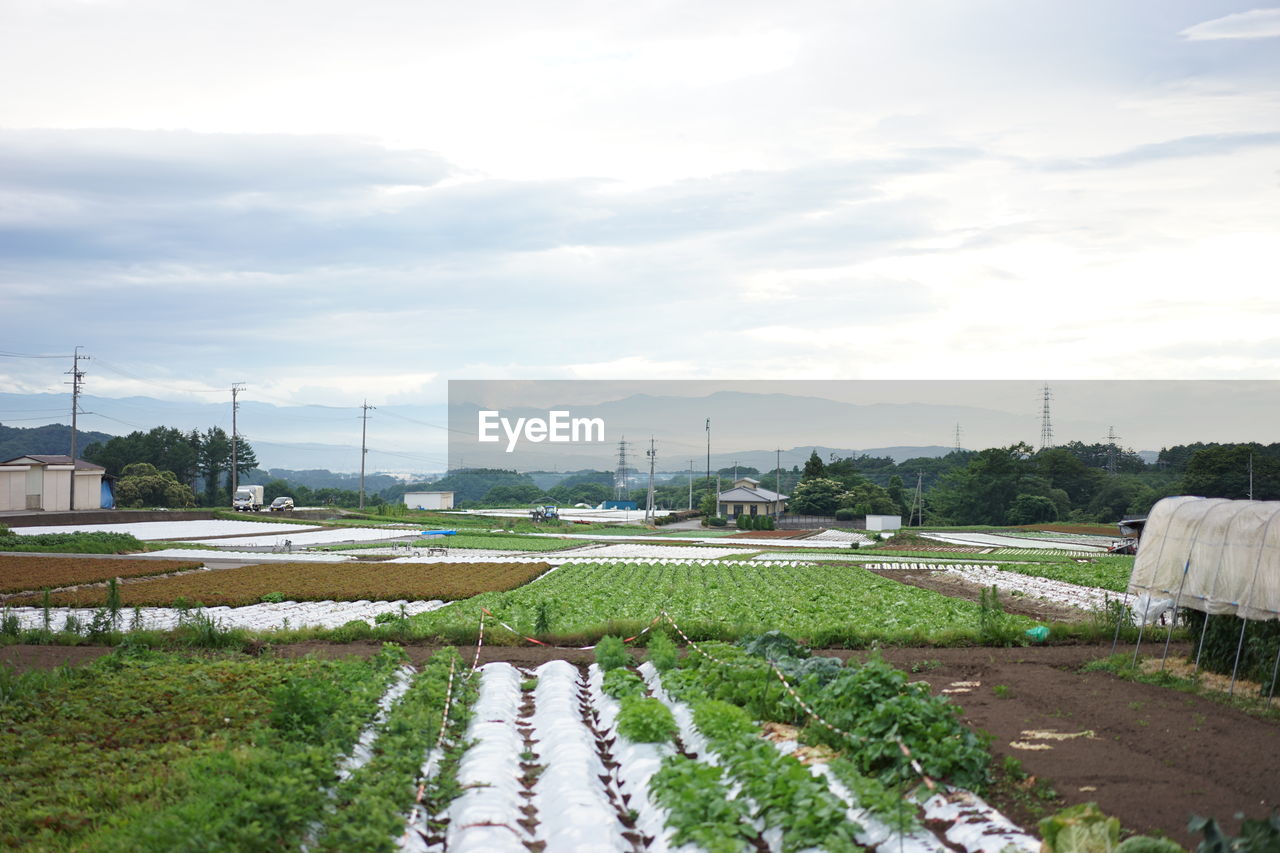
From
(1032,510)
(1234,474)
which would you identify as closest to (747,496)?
(1032,510)

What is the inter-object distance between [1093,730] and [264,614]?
16538 millimetres

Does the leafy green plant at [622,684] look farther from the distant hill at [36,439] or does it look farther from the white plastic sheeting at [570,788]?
the distant hill at [36,439]

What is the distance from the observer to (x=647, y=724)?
362 inches

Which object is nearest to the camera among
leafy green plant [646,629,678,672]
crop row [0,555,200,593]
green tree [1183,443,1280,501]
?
leafy green plant [646,629,678,672]

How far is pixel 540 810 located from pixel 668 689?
3348mm

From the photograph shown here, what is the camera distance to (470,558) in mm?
37594

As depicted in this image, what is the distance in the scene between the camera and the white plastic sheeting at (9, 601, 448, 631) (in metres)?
18.6

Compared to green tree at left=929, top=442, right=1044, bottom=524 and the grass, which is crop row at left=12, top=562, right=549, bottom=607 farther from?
green tree at left=929, top=442, right=1044, bottom=524

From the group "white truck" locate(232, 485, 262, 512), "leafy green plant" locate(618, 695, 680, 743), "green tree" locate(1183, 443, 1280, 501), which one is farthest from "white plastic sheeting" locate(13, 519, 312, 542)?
"green tree" locate(1183, 443, 1280, 501)

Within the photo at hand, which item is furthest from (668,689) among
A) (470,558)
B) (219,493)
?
(219,493)

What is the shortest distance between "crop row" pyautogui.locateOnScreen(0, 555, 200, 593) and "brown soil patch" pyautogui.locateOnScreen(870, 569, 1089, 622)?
74.5 feet

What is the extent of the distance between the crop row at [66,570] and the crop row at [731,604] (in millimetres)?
11639

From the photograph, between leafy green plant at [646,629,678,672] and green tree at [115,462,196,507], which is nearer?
leafy green plant at [646,629,678,672]

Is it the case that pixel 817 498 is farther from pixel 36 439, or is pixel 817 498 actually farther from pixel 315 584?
pixel 36 439
